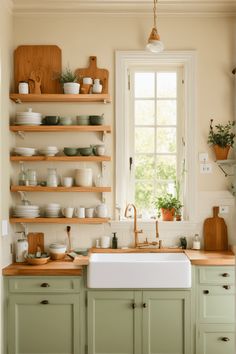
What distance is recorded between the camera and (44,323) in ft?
13.4

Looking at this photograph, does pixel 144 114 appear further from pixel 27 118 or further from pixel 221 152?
pixel 27 118

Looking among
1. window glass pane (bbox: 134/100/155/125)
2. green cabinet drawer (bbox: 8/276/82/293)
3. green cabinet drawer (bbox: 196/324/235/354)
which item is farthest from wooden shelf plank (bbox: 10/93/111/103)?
green cabinet drawer (bbox: 196/324/235/354)

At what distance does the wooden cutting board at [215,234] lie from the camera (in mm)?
4582

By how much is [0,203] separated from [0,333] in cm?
A: 102

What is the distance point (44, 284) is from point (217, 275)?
138 centimetres

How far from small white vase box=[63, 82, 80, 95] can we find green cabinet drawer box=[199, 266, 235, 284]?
1848mm

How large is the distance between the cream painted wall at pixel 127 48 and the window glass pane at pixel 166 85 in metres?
0.26

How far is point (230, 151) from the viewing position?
463cm

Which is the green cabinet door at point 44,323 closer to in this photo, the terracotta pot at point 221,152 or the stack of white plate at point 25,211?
the stack of white plate at point 25,211

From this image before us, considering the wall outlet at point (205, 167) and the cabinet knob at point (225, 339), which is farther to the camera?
the wall outlet at point (205, 167)

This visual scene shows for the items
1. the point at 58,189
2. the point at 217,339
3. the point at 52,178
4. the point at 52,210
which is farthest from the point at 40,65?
the point at 217,339

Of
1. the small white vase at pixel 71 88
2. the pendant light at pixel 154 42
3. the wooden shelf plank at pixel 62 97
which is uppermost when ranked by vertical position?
the pendant light at pixel 154 42

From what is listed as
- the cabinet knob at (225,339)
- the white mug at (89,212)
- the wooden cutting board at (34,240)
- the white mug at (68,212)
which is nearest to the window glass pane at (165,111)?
the white mug at (89,212)

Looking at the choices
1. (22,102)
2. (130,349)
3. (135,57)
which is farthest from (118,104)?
(130,349)
